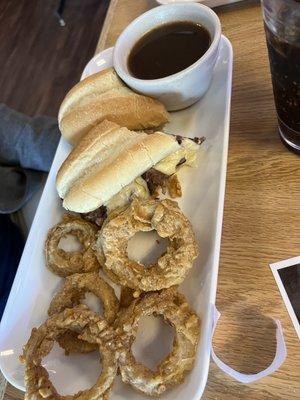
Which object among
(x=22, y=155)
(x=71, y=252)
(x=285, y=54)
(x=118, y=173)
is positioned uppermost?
(x=285, y=54)

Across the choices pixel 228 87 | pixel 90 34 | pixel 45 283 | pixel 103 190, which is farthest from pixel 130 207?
pixel 90 34

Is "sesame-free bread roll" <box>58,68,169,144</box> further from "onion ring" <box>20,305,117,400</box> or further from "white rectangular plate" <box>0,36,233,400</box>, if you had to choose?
"onion ring" <box>20,305,117,400</box>

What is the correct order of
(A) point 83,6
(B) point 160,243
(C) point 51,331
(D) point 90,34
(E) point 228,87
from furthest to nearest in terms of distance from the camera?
(A) point 83,6 < (D) point 90,34 < (E) point 228,87 < (B) point 160,243 < (C) point 51,331

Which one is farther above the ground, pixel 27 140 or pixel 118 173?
pixel 118 173

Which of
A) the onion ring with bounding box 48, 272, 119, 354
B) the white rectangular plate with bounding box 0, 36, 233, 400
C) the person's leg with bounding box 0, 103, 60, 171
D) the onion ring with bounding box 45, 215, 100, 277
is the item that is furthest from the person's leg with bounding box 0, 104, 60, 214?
the onion ring with bounding box 48, 272, 119, 354

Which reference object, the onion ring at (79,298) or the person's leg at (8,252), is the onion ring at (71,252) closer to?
the onion ring at (79,298)

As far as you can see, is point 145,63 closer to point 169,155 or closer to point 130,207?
point 169,155

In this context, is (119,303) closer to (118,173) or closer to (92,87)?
(118,173)

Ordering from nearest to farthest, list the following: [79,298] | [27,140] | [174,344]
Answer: [174,344]
[79,298]
[27,140]

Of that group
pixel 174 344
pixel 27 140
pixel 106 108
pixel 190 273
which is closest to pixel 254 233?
pixel 190 273
